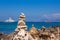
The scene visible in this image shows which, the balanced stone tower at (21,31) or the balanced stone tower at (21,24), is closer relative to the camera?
the balanced stone tower at (21,31)

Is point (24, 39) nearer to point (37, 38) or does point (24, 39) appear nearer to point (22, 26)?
point (22, 26)

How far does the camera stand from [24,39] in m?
8.93

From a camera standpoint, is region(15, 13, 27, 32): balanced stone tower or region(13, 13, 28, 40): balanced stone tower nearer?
region(13, 13, 28, 40): balanced stone tower

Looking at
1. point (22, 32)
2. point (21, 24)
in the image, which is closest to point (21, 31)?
point (22, 32)

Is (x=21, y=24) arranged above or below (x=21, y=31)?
above

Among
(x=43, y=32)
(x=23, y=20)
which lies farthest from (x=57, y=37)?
(x=23, y=20)

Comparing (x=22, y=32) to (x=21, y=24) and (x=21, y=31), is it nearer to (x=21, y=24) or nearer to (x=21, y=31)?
(x=21, y=31)

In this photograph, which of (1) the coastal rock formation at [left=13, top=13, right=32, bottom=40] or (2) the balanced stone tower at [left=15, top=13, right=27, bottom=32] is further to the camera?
(2) the balanced stone tower at [left=15, top=13, right=27, bottom=32]

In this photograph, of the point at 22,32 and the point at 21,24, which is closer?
the point at 22,32

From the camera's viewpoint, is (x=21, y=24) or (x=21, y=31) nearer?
(x=21, y=31)

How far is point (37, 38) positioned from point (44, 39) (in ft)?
2.43

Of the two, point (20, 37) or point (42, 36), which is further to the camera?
point (42, 36)

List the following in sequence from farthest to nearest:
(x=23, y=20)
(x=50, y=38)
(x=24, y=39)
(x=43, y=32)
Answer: (x=43, y=32)
(x=50, y=38)
(x=23, y=20)
(x=24, y=39)

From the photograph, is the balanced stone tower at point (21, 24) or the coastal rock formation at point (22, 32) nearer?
the coastal rock formation at point (22, 32)
